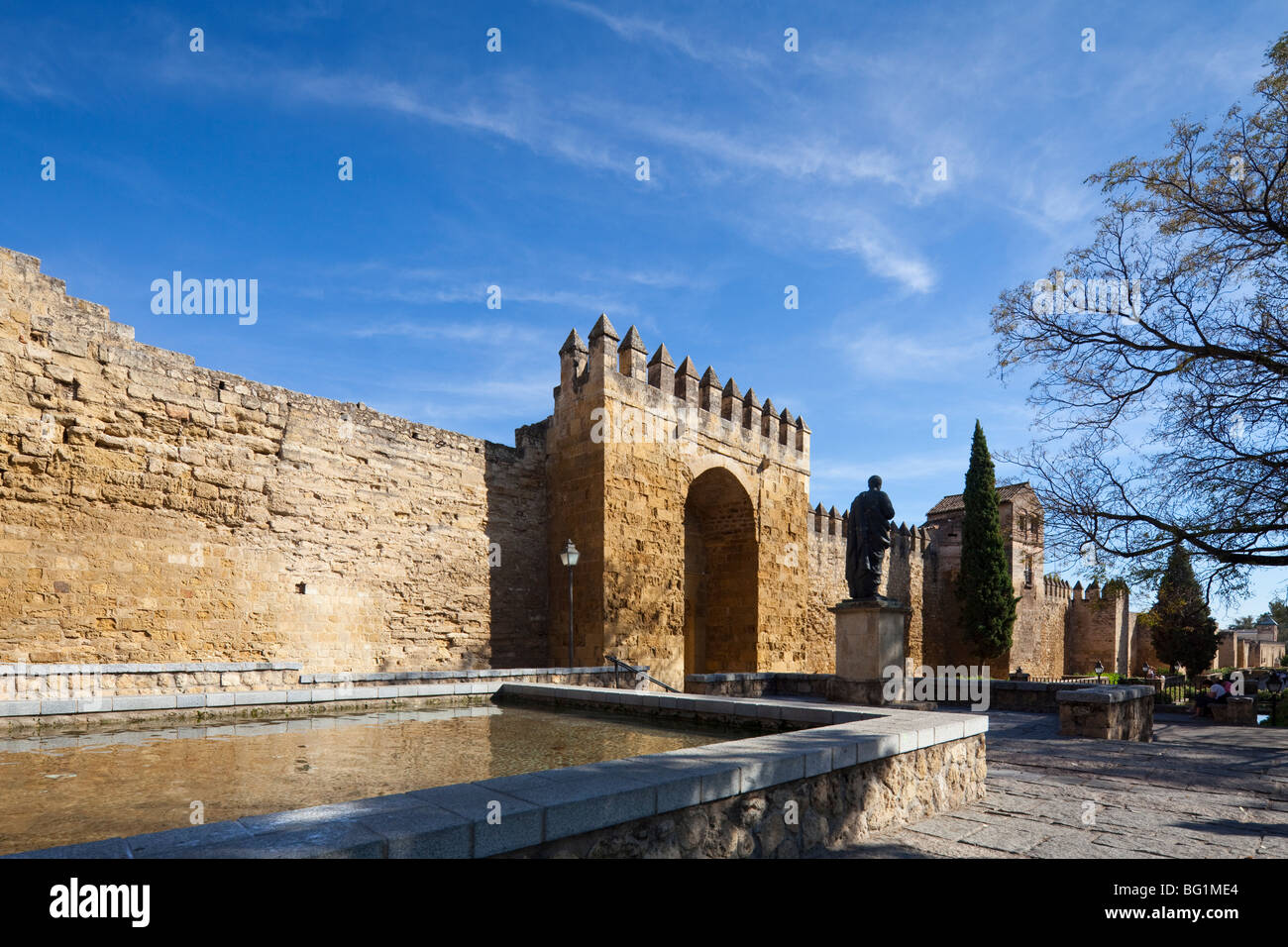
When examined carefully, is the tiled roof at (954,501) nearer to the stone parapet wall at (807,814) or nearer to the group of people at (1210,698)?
the group of people at (1210,698)

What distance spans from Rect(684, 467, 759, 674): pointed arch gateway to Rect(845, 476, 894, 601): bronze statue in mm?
7027

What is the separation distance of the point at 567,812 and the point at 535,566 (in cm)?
1246

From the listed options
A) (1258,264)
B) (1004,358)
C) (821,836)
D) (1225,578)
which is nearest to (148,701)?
(821,836)

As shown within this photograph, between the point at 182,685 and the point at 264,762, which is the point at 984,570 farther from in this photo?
the point at 264,762

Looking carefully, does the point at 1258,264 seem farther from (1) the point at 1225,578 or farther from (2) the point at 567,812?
(2) the point at 567,812

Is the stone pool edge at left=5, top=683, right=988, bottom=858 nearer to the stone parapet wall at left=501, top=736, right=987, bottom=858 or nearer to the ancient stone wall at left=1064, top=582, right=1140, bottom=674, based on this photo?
the stone parapet wall at left=501, top=736, right=987, bottom=858

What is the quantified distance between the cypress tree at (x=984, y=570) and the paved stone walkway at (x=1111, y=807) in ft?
61.2

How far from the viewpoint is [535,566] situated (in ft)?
49.0

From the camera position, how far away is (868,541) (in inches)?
408

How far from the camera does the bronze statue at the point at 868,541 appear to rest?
10.3m

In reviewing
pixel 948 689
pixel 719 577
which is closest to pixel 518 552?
pixel 719 577
